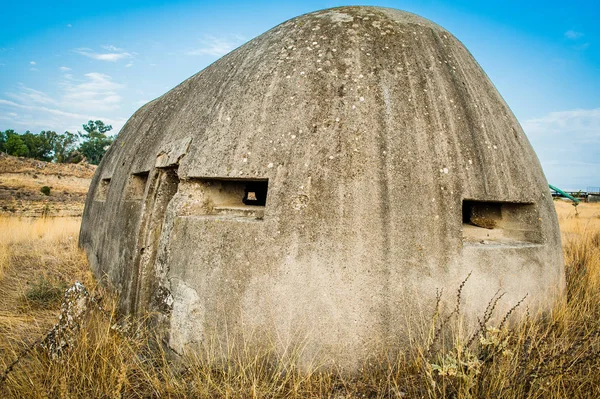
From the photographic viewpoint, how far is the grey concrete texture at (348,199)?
2.34 metres

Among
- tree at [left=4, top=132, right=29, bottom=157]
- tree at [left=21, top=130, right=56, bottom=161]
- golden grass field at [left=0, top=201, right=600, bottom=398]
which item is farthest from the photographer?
tree at [left=21, top=130, right=56, bottom=161]

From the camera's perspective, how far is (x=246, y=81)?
3.06m

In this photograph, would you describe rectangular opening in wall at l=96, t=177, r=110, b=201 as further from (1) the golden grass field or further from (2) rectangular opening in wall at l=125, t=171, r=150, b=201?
(1) the golden grass field

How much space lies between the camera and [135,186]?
4621 millimetres

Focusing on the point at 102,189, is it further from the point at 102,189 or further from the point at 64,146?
the point at 64,146

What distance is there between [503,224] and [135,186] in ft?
14.9

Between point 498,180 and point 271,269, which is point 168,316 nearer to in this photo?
point 271,269

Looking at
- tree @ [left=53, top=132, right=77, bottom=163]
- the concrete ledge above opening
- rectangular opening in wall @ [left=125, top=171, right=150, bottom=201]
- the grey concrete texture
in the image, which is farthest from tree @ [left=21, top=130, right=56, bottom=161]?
the grey concrete texture

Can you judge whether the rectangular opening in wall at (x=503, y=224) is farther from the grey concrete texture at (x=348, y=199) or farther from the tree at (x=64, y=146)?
the tree at (x=64, y=146)

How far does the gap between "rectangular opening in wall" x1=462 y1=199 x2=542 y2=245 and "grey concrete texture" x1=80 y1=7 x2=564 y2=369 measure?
0.01 m

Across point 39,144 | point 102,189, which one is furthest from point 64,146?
point 102,189

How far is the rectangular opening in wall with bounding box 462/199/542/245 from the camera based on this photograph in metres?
2.91

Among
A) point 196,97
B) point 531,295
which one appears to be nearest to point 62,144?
point 196,97

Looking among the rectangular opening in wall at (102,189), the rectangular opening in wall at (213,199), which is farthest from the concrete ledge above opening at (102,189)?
the rectangular opening in wall at (213,199)
